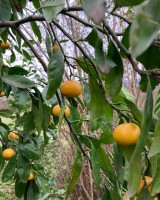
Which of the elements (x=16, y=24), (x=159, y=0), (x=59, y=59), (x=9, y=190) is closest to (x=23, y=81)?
(x=16, y=24)

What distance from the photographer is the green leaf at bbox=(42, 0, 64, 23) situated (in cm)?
48

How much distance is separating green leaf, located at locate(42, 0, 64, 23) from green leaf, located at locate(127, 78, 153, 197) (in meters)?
0.21

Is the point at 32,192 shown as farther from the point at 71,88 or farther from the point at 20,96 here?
the point at 71,88

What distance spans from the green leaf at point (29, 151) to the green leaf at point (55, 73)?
726 mm

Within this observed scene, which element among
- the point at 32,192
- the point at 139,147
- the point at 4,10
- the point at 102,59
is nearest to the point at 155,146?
the point at 139,147

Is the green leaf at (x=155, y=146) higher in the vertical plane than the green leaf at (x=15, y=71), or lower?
lower

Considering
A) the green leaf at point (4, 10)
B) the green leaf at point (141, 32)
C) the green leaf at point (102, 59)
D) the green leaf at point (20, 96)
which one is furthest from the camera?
the green leaf at point (20, 96)

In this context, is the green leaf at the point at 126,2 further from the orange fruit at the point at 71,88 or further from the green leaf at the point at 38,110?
the green leaf at the point at 38,110

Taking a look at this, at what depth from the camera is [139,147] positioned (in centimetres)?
32

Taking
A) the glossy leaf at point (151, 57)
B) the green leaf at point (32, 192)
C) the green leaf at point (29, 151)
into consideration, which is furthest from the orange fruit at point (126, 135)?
the green leaf at point (32, 192)

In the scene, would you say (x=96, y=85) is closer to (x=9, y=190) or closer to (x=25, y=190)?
(x=25, y=190)

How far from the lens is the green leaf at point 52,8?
48 centimetres

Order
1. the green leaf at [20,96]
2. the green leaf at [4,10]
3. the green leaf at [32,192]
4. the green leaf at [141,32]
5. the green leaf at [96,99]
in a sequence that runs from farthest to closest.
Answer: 1. the green leaf at [32,192]
2. the green leaf at [20,96]
3. the green leaf at [4,10]
4. the green leaf at [96,99]
5. the green leaf at [141,32]

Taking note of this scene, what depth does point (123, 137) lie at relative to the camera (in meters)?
0.39
